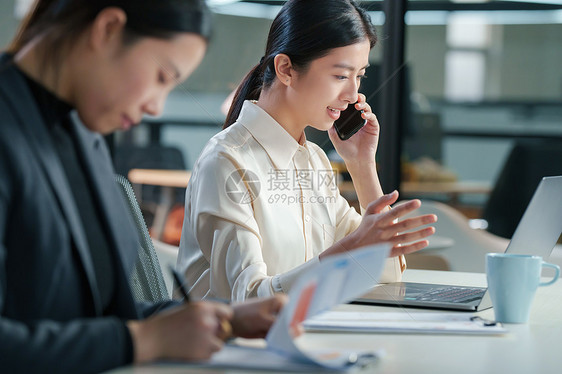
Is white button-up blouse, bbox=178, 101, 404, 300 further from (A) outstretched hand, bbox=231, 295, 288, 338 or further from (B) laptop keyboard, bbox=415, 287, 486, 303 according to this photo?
(A) outstretched hand, bbox=231, 295, 288, 338

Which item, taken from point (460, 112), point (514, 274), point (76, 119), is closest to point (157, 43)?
point (76, 119)

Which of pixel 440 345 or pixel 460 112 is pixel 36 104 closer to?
pixel 440 345

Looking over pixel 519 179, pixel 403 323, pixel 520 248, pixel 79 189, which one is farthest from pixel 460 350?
pixel 519 179

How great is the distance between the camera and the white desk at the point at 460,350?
83cm

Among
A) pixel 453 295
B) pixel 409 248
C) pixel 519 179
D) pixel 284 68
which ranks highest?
pixel 284 68

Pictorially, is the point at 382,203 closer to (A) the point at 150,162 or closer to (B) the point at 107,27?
(B) the point at 107,27

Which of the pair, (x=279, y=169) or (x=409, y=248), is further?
(x=279, y=169)

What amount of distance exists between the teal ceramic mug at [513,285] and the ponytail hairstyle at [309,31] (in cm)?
45

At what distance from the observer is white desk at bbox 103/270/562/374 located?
2.71ft

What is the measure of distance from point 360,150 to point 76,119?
69 centimetres

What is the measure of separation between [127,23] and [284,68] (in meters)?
0.56

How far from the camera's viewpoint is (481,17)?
14.5 ft

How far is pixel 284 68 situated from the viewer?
4.37 feet

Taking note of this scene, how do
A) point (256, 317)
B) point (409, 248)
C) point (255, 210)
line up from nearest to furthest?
point (256, 317) → point (409, 248) → point (255, 210)
